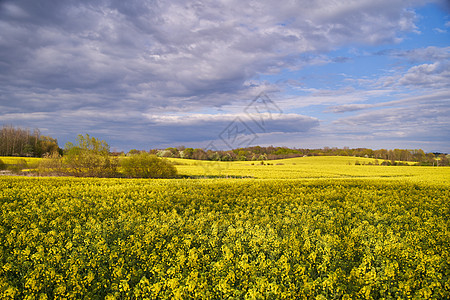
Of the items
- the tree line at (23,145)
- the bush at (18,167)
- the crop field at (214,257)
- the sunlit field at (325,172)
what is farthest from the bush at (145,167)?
the tree line at (23,145)

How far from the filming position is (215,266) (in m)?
7.67

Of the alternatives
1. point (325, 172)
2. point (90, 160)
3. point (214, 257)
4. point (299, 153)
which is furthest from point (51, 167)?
point (299, 153)

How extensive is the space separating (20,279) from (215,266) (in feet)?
20.7

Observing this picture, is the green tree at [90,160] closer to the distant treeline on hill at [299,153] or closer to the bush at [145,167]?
the bush at [145,167]

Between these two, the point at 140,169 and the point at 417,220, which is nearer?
the point at 417,220

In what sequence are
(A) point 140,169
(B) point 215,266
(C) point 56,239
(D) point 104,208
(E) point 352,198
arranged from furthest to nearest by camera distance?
(A) point 140,169 < (E) point 352,198 < (D) point 104,208 < (C) point 56,239 < (B) point 215,266

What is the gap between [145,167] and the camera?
54.6 m

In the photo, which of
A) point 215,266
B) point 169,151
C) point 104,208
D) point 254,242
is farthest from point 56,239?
point 169,151

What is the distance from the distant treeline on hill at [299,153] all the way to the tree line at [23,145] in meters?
46.6

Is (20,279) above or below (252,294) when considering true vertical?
below

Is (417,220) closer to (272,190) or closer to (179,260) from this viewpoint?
(272,190)

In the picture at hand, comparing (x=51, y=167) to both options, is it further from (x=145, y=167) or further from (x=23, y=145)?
(x=23, y=145)

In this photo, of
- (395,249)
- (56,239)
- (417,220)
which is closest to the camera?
(395,249)

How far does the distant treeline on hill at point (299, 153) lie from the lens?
108 metres
